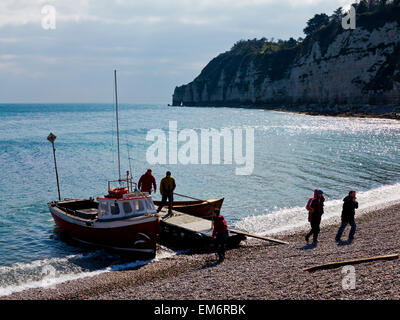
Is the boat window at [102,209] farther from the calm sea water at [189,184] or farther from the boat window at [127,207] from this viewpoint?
the calm sea water at [189,184]


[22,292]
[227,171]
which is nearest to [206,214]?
[22,292]

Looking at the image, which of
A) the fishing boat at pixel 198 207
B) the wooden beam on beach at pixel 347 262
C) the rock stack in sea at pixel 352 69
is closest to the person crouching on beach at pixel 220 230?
the wooden beam on beach at pixel 347 262

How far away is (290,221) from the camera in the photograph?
23547 mm

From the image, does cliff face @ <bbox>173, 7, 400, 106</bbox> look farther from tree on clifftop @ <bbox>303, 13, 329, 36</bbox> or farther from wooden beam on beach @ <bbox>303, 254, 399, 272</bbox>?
wooden beam on beach @ <bbox>303, 254, 399, 272</bbox>

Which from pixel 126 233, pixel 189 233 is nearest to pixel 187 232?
pixel 189 233

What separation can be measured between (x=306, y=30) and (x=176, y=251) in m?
179

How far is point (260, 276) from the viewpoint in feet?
42.2

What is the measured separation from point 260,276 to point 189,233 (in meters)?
6.39

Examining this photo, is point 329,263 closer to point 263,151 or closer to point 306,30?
point 263,151

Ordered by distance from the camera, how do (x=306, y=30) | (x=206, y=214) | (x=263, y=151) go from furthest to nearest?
(x=306, y=30)
(x=263, y=151)
(x=206, y=214)

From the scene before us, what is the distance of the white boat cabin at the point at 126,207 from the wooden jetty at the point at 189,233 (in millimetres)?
1869

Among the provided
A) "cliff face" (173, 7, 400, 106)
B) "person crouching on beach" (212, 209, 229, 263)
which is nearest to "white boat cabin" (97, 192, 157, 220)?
"person crouching on beach" (212, 209, 229, 263)

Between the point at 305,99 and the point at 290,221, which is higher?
the point at 305,99
